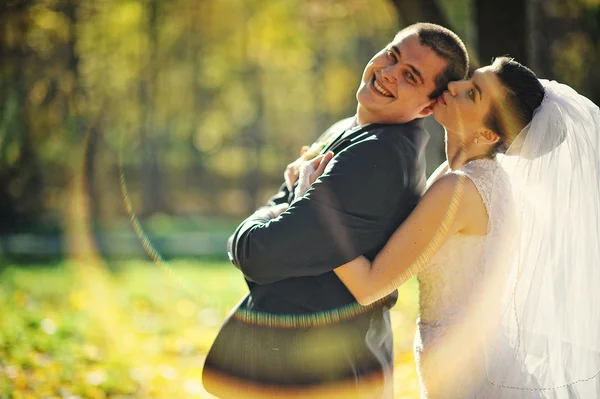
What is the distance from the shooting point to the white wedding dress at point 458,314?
2973 millimetres

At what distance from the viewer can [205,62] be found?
24.6 meters

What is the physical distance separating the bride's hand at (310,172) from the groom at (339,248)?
0.21 feet

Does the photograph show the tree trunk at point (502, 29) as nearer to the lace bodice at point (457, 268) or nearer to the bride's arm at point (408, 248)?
the lace bodice at point (457, 268)

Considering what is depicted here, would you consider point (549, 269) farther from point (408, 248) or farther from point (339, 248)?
point (339, 248)

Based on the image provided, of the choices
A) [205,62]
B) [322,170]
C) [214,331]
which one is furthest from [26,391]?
[205,62]

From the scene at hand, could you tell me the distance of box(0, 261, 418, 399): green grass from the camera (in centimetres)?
565

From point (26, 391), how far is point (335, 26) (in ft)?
61.5

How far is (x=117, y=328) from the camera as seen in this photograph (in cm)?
770

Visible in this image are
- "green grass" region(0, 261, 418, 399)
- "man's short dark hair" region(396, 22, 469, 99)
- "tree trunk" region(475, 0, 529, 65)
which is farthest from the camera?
"tree trunk" region(475, 0, 529, 65)

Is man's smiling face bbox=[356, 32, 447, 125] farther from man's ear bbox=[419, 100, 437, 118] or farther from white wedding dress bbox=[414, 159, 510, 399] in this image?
white wedding dress bbox=[414, 159, 510, 399]

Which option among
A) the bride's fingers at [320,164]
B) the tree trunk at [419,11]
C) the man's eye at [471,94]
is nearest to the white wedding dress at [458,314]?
the man's eye at [471,94]

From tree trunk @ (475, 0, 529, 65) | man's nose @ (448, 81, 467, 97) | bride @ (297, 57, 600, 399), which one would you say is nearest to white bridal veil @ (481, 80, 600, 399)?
bride @ (297, 57, 600, 399)

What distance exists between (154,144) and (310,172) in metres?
20.9

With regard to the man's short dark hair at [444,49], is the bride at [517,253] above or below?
below
